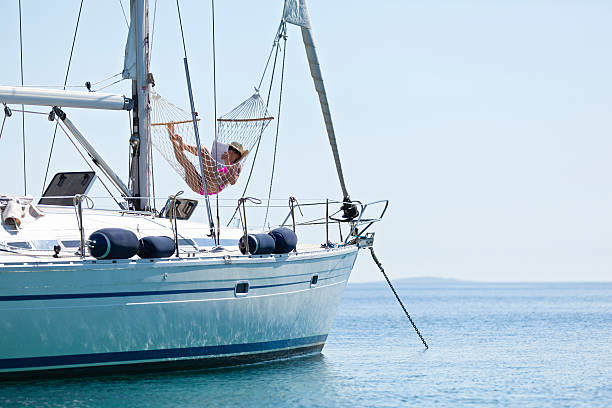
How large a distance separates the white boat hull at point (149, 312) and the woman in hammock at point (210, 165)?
2680 mm

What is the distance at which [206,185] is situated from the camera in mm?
20719

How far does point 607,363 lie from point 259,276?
10.9m

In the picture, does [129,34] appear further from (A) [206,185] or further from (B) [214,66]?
(A) [206,185]

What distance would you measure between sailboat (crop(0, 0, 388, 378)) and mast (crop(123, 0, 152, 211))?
0.09ft

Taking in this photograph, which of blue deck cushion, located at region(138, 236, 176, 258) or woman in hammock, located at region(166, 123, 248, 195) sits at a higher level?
woman in hammock, located at region(166, 123, 248, 195)

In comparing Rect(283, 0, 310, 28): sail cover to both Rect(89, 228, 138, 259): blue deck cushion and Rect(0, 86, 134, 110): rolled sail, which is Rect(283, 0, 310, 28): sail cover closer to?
Rect(0, 86, 134, 110): rolled sail

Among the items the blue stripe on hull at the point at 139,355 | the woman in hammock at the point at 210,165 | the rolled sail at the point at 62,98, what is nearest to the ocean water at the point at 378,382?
the blue stripe on hull at the point at 139,355

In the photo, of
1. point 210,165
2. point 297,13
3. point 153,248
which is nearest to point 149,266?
point 153,248

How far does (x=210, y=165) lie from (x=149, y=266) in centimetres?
462

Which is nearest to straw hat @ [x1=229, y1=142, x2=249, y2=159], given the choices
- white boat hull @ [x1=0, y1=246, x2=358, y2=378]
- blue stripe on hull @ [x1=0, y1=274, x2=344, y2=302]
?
white boat hull @ [x1=0, y1=246, x2=358, y2=378]

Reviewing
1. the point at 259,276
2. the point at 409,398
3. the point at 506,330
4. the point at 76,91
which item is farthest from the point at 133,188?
the point at 506,330

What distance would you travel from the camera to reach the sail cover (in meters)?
21.5

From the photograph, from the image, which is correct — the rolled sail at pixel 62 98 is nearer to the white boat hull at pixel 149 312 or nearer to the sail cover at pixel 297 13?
the sail cover at pixel 297 13

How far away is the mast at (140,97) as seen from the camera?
66.7 feet
